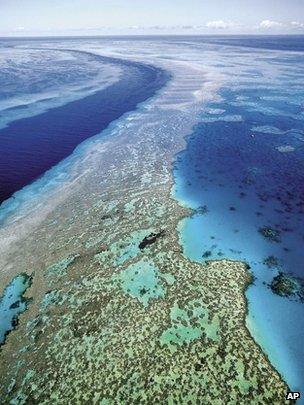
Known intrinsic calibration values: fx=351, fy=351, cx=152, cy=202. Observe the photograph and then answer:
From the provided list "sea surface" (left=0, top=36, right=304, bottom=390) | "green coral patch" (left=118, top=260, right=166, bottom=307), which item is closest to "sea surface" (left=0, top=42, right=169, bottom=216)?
"sea surface" (left=0, top=36, right=304, bottom=390)

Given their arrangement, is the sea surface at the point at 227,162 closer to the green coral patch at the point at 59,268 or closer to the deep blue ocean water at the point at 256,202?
the deep blue ocean water at the point at 256,202

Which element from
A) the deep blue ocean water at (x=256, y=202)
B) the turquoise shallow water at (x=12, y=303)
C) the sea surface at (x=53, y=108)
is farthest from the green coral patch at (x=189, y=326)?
the sea surface at (x=53, y=108)

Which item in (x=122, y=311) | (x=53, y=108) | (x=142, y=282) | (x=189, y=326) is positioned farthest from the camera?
(x=53, y=108)

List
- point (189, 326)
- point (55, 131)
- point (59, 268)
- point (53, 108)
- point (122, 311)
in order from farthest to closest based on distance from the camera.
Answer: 1. point (53, 108)
2. point (55, 131)
3. point (59, 268)
4. point (122, 311)
5. point (189, 326)

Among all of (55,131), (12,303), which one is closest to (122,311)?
(12,303)

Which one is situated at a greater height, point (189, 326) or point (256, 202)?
point (189, 326)

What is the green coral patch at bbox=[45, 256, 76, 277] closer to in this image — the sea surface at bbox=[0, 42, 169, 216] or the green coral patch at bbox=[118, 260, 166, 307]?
the green coral patch at bbox=[118, 260, 166, 307]

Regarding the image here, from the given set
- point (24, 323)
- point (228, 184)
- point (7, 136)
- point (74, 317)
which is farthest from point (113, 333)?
point (7, 136)

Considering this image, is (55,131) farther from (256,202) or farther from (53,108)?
(256,202)
